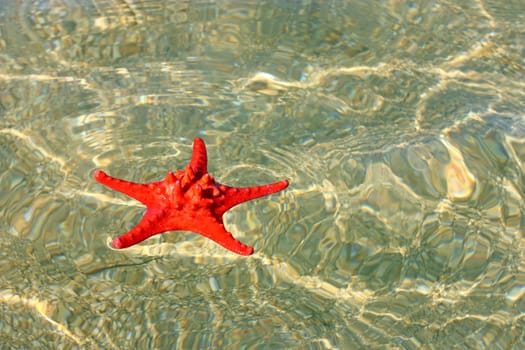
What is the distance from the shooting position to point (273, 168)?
5.11 meters

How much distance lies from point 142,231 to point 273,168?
1.47 m

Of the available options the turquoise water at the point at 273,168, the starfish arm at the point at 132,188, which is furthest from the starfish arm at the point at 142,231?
the turquoise water at the point at 273,168

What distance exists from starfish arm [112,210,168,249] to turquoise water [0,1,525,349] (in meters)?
0.57

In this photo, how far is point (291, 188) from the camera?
498cm

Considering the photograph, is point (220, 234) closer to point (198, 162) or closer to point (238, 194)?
point (238, 194)

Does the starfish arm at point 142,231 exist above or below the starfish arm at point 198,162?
below

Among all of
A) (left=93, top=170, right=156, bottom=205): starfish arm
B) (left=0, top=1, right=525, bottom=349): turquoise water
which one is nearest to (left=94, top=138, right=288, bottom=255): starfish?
(left=93, top=170, right=156, bottom=205): starfish arm

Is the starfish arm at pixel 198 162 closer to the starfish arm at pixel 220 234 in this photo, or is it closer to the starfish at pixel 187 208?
the starfish at pixel 187 208

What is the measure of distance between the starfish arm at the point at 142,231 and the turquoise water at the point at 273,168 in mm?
571

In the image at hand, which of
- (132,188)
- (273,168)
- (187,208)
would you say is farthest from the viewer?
(273,168)

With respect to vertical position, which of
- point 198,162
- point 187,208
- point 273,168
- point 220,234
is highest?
point 198,162

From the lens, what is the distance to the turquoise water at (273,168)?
4363 millimetres

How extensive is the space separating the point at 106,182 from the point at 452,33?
13.5ft

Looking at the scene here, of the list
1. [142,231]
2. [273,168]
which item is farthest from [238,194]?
[273,168]
